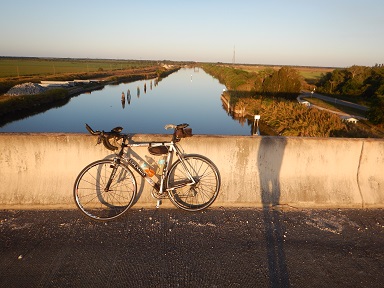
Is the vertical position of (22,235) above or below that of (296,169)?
below

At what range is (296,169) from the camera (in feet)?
17.1

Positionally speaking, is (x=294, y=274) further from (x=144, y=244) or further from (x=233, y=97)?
(x=233, y=97)

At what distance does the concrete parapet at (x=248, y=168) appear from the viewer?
4793 millimetres

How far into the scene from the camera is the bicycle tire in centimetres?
487

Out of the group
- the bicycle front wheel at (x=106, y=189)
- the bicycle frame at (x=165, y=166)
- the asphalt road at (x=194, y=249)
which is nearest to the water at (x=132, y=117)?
the bicycle front wheel at (x=106, y=189)

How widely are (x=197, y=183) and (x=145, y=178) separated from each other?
2.94 feet

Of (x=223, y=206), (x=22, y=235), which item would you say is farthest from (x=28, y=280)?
(x=223, y=206)

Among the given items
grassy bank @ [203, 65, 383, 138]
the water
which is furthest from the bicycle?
the water

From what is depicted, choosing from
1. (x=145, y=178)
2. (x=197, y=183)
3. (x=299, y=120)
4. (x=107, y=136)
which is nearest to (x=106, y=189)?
(x=145, y=178)

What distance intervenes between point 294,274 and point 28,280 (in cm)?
305

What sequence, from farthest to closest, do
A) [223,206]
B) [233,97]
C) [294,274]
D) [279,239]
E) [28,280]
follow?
[233,97], [223,206], [279,239], [294,274], [28,280]

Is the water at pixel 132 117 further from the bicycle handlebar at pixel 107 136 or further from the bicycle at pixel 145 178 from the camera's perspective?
the bicycle handlebar at pixel 107 136

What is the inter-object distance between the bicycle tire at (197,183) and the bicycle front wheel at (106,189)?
28.9 inches

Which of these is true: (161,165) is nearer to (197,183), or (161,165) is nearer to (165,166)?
(165,166)
